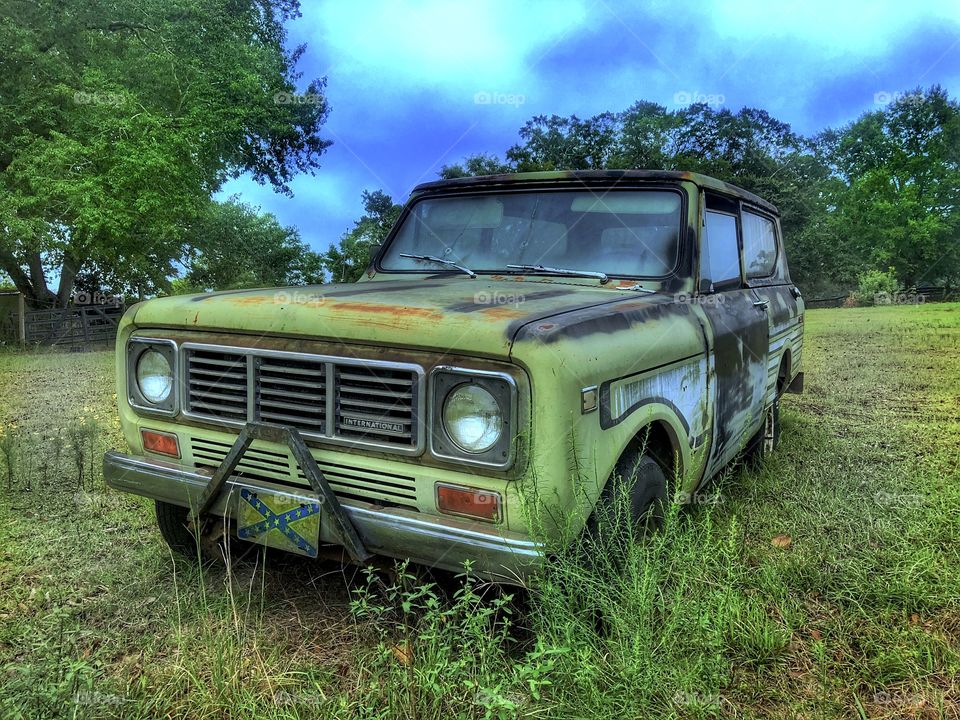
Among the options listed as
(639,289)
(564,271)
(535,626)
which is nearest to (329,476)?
(535,626)

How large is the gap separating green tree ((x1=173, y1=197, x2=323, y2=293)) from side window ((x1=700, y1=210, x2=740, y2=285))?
17384 millimetres

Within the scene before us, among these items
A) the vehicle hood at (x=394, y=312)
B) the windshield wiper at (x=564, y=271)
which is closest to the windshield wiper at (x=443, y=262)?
the windshield wiper at (x=564, y=271)

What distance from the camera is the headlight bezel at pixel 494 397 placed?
2.14 m

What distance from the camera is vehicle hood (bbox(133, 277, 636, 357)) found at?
2211 millimetres

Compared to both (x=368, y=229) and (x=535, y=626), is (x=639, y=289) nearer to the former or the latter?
(x=535, y=626)

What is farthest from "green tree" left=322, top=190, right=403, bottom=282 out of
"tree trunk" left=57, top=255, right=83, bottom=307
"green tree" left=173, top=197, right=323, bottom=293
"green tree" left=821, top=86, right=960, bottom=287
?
"green tree" left=821, top=86, right=960, bottom=287

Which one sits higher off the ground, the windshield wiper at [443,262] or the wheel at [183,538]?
the windshield wiper at [443,262]

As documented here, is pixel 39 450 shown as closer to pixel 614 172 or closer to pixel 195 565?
pixel 195 565

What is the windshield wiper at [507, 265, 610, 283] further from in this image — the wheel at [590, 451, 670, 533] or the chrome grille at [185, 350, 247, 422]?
the chrome grille at [185, 350, 247, 422]

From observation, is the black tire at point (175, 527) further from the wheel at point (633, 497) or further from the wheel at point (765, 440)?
the wheel at point (765, 440)

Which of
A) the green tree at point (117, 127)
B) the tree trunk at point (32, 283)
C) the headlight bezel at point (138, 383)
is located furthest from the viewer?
the tree trunk at point (32, 283)

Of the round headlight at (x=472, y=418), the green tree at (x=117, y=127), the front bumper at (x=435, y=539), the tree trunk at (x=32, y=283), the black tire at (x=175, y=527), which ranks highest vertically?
the green tree at (x=117, y=127)

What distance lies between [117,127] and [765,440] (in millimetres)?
17244

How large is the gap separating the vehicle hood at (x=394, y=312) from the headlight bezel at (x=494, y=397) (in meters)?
0.07
